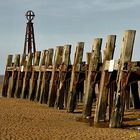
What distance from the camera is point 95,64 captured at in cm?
1259

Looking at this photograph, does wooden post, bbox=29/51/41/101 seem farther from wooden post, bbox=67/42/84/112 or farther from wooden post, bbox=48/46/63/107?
wooden post, bbox=67/42/84/112

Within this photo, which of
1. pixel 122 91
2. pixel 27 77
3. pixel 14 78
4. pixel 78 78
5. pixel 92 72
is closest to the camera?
pixel 122 91

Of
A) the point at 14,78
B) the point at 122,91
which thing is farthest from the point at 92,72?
the point at 14,78

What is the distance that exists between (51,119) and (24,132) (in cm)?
290

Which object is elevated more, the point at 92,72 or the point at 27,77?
the point at 92,72

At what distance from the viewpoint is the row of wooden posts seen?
34.7 ft

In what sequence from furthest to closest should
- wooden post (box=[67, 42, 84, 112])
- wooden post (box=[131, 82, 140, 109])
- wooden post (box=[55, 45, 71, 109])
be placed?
wooden post (box=[55, 45, 71, 109]), wooden post (box=[131, 82, 140, 109]), wooden post (box=[67, 42, 84, 112])

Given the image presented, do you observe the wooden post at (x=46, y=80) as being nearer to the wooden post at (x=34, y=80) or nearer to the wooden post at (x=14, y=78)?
the wooden post at (x=34, y=80)

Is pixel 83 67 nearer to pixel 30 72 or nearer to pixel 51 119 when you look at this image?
pixel 51 119

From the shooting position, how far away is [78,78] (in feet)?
46.9

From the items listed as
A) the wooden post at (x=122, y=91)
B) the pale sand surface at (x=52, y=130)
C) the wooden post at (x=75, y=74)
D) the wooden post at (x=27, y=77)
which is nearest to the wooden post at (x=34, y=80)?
the wooden post at (x=27, y=77)

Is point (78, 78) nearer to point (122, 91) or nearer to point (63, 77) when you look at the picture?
point (63, 77)

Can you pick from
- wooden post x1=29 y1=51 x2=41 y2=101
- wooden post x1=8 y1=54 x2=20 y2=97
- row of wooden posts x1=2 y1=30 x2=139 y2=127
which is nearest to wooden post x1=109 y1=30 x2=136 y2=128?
row of wooden posts x1=2 y1=30 x2=139 y2=127

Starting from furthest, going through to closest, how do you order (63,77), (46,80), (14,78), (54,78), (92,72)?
(14,78)
(46,80)
(54,78)
(63,77)
(92,72)
